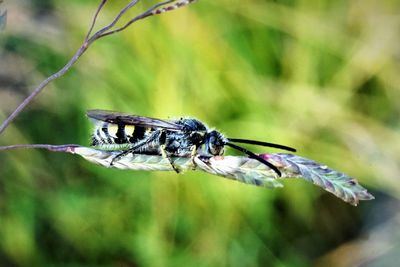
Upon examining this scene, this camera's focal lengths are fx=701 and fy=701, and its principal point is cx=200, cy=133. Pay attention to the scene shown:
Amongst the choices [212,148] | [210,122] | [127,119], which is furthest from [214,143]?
[210,122]

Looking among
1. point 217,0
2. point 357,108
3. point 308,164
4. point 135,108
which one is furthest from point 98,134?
point 357,108

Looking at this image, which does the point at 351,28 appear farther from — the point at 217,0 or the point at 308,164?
the point at 308,164

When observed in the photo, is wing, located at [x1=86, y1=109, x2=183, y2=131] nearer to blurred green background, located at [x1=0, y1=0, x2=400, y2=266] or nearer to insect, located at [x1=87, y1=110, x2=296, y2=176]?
insect, located at [x1=87, y1=110, x2=296, y2=176]

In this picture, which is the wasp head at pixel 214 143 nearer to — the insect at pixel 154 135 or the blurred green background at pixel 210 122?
the insect at pixel 154 135

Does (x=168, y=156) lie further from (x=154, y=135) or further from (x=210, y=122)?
(x=210, y=122)

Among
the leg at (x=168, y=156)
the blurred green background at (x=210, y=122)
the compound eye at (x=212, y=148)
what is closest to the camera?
the leg at (x=168, y=156)

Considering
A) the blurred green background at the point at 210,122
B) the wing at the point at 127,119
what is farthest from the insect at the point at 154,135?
the blurred green background at the point at 210,122
